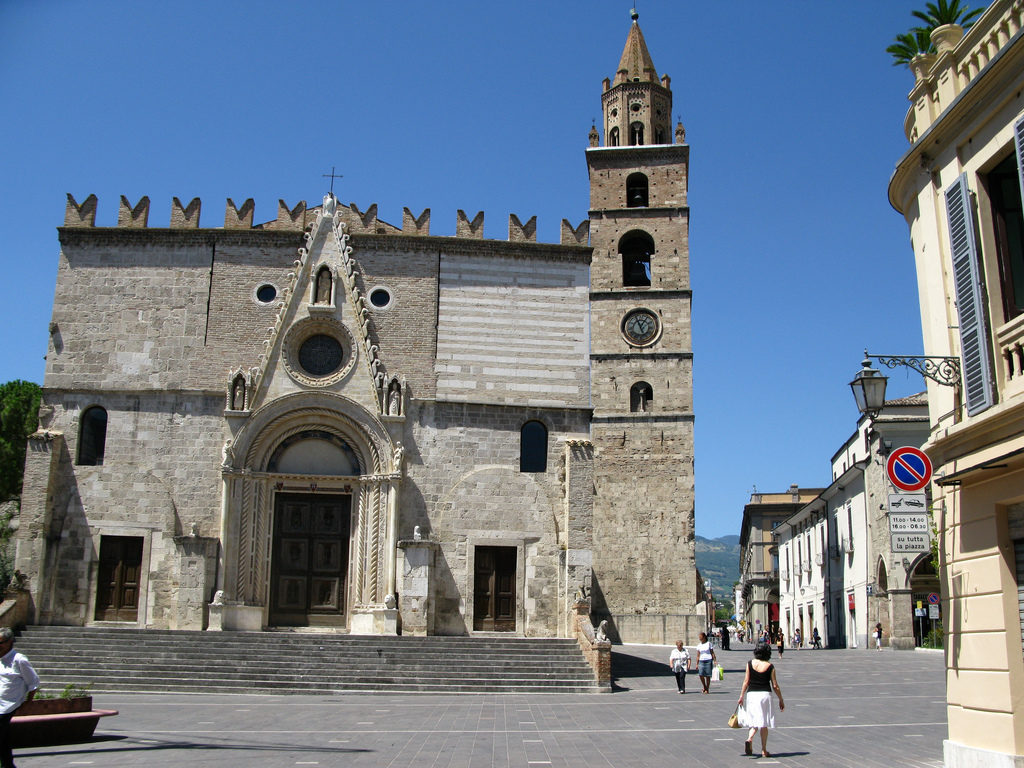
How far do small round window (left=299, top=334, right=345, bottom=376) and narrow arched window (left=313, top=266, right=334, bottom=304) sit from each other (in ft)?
3.15

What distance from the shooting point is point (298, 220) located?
2667 centimetres

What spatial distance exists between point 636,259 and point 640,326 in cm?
395

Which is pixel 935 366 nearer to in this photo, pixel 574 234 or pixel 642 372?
pixel 574 234

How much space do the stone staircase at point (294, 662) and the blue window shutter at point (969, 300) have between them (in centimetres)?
1234

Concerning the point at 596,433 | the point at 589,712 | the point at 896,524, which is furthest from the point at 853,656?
the point at 896,524

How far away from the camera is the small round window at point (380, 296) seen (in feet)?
85.8

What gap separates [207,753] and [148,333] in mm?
16224

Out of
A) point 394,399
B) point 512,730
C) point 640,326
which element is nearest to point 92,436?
point 394,399

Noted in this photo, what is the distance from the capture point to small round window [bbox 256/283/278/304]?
25812 mm

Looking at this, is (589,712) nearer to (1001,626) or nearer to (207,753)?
(207,753)

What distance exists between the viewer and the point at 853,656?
33469mm

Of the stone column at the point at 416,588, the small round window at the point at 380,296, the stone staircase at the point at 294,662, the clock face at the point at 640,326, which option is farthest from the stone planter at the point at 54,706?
the clock face at the point at 640,326

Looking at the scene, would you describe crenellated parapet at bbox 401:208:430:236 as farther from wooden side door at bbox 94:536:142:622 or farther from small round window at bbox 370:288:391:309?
wooden side door at bbox 94:536:142:622

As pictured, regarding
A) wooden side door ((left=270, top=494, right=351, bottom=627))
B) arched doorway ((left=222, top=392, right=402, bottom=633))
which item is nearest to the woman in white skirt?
arched doorway ((left=222, top=392, right=402, bottom=633))
